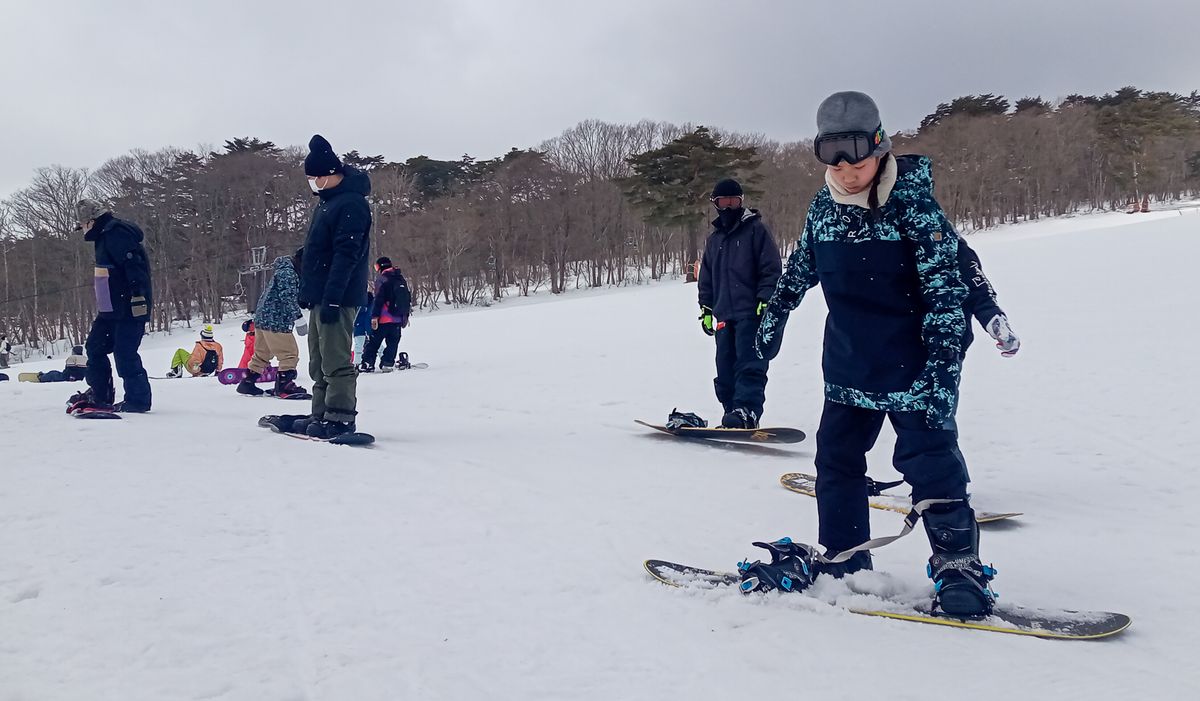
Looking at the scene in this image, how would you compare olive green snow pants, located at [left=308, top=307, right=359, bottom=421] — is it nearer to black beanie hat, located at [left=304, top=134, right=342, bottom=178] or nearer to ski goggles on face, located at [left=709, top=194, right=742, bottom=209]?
black beanie hat, located at [left=304, top=134, right=342, bottom=178]

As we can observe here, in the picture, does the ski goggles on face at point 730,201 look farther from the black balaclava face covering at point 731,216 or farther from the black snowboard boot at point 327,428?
the black snowboard boot at point 327,428

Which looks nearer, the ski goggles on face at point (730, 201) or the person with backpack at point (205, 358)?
the ski goggles on face at point (730, 201)

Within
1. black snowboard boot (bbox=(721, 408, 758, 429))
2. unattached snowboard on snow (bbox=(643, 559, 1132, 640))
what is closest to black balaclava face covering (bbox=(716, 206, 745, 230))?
black snowboard boot (bbox=(721, 408, 758, 429))

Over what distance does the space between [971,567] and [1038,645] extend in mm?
317

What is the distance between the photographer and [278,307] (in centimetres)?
921

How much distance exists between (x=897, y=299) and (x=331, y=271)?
4.14 metres

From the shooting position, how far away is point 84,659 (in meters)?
2.14

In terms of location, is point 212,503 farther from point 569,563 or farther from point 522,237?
point 522,237

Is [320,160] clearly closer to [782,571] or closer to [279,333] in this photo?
[279,333]

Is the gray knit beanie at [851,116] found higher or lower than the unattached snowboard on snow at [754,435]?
higher

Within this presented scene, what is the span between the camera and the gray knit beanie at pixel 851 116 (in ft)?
8.36

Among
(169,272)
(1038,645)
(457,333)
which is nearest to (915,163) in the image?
(1038,645)

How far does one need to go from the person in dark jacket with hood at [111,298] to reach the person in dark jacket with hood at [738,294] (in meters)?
5.13

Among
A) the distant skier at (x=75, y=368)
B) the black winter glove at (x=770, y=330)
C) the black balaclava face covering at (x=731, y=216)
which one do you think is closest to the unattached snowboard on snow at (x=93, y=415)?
the distant skier at (x=75, y=368)
